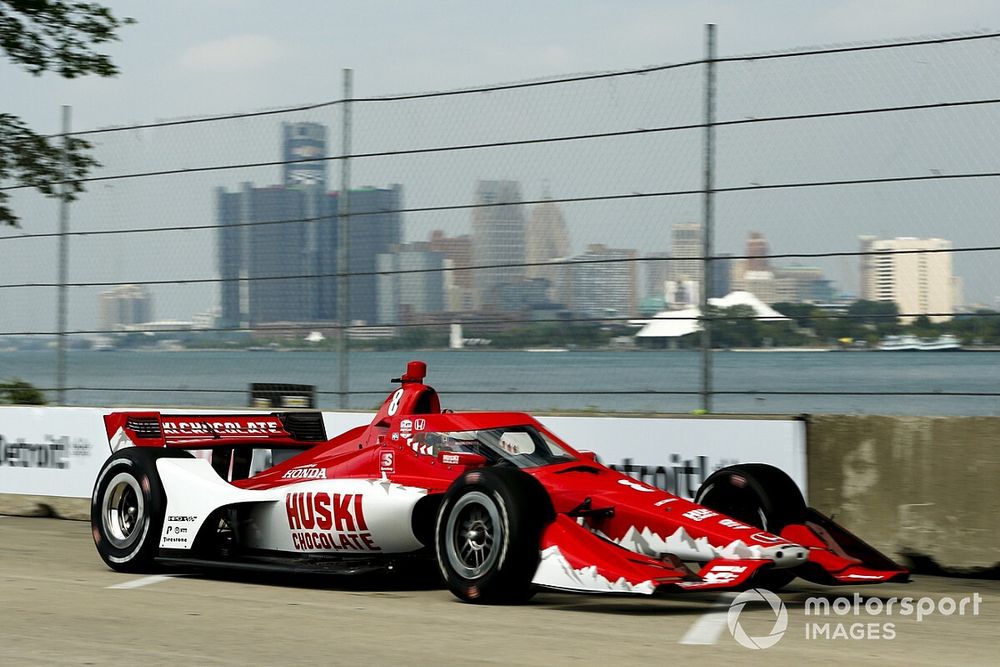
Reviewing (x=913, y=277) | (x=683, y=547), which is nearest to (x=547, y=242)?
(x=913, y=277)

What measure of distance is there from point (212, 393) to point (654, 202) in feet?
15.8

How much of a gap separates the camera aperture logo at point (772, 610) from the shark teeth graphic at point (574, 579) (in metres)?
0.49

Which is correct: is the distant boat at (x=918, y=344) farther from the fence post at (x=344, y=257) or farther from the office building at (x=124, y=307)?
the office building at (x=124, y=307)

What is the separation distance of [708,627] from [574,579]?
755 millimetres

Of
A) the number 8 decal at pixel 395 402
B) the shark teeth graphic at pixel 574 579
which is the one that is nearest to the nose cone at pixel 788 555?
the shark teeth graphic at pixel 574 579

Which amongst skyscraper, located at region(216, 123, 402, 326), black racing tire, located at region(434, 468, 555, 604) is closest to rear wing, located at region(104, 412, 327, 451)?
skyscraper, located at region(216, 123, 402, 326)

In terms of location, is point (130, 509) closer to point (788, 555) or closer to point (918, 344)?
point (788, 555)

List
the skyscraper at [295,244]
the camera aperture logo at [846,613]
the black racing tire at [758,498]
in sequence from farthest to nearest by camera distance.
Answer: the skyscraper at [295,244], the black racing tire at [758,498], the camera aperture logo at [846,613]

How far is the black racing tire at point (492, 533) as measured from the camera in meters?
7.43

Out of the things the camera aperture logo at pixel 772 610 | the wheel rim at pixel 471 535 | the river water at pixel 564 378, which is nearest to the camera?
the camera aperture logo at pixel 772 610

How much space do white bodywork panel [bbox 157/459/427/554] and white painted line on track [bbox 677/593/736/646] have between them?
1.88m

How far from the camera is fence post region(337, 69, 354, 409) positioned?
12.1m

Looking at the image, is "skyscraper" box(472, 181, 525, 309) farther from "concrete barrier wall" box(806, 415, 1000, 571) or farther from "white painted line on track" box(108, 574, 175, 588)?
"white painted line on track" box(108, 574, 175, 588)

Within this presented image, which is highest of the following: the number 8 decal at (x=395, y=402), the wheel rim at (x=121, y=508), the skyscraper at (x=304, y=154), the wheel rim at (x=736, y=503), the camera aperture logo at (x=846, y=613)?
the skyscraper at (x=304, y=154)
